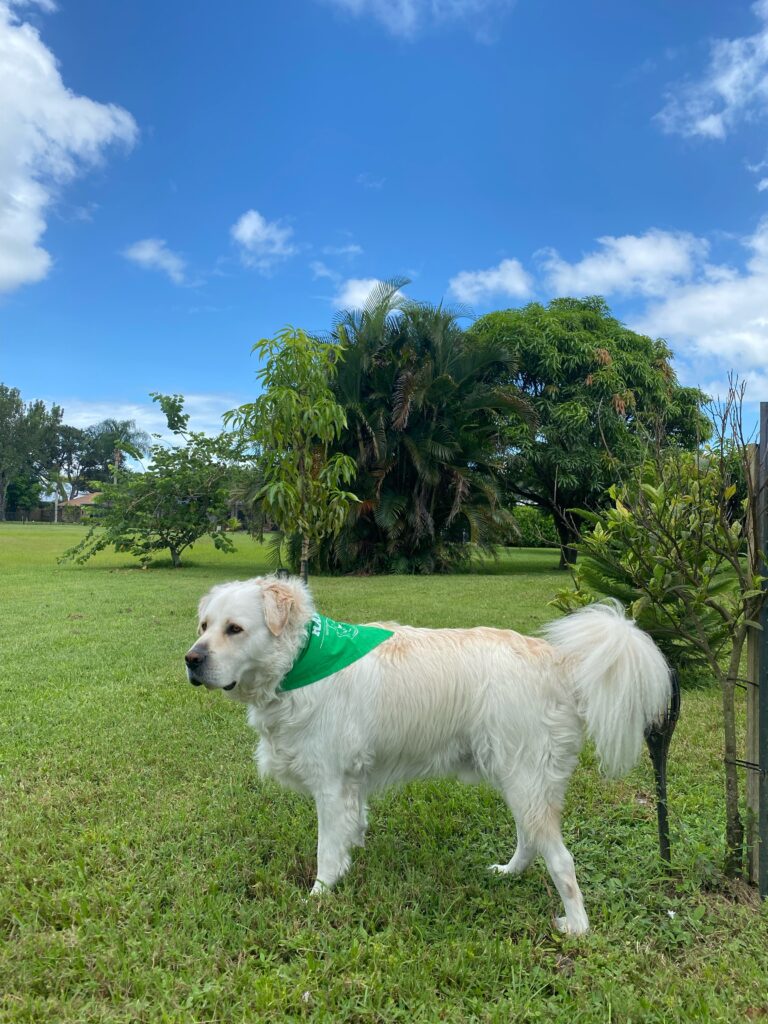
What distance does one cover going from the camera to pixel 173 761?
13.9 ft

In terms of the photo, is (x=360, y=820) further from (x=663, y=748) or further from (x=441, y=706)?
(x=663, y=748)

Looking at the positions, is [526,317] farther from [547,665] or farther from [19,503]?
[19,503]

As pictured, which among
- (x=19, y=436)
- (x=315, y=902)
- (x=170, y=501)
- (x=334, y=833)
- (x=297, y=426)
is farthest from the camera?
(x=19, y=436)

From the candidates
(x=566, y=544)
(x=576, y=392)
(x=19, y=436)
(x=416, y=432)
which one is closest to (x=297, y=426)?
(x=566, y=544)

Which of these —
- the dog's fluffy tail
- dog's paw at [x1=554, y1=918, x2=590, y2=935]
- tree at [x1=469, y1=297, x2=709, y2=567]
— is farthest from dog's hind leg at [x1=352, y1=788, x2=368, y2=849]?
tree at [x1=469, y1=297, x2=709, y2=567]

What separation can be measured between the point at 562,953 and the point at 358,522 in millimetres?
16026

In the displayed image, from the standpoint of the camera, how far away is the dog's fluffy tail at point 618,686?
253cm

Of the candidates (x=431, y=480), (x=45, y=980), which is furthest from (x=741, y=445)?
(x=431, y=480)

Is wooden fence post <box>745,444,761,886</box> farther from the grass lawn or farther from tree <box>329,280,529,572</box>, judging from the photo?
tree <box>329,280,529,572</box>

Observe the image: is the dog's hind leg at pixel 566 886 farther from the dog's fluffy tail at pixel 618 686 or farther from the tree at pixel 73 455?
the tree at pixel 73 455

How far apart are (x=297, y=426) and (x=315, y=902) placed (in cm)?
498

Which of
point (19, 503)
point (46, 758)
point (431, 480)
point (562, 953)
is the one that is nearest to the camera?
point (562, 953)

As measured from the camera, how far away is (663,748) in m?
2.85

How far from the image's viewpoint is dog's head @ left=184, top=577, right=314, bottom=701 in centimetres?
273
